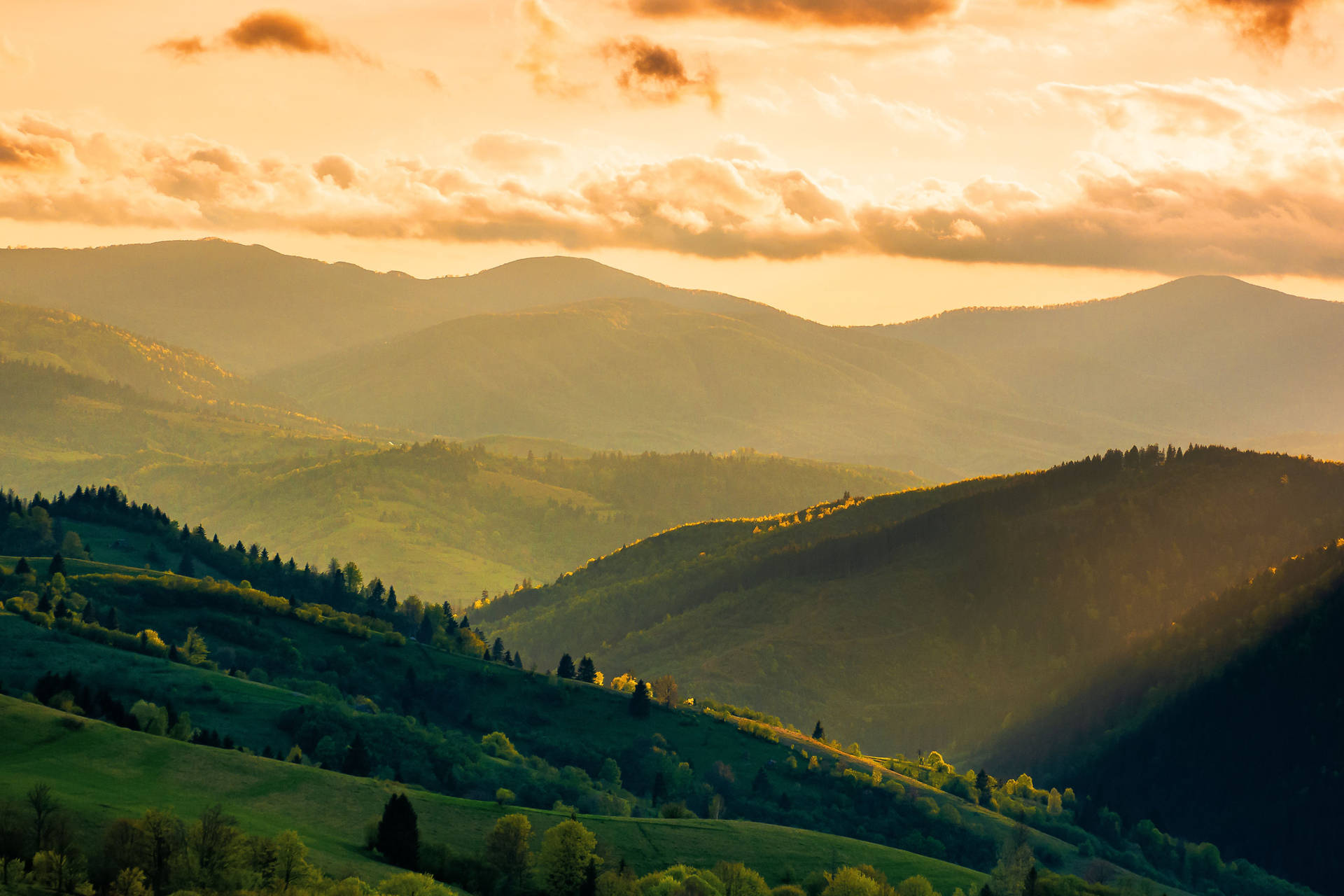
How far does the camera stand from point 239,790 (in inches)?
6934

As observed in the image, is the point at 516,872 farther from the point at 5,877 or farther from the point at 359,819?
the point at 5,877

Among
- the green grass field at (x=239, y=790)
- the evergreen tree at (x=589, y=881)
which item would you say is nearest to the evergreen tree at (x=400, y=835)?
Answer: the green grass field at (x=239, y=790)

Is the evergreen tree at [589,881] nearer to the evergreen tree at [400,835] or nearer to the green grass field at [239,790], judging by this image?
the green grass field at [239,790]

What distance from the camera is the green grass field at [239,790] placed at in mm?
159500

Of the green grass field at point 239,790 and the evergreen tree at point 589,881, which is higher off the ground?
the green grass field at point 239,790

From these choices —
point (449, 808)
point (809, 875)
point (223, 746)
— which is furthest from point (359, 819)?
point (809, 875)

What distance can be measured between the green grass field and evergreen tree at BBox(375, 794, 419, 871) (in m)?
2.62

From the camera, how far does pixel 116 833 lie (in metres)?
138

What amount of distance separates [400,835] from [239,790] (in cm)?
2211

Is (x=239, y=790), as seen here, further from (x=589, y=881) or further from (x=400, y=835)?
→ (x=589, y=881)

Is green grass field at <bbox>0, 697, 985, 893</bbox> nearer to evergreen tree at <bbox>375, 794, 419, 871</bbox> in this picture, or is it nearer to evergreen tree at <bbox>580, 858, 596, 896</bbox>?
evergreen tree at <bbox>375, 794, 419, 871</bbox>

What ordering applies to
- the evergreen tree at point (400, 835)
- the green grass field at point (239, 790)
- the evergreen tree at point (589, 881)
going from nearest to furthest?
the green grass field at point (239, 790), the evergreen tree at point (400, 835), the evergreen tree at point (589, 881)

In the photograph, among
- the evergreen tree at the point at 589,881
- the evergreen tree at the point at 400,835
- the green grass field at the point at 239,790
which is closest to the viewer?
the green grass field at the point at 239,790

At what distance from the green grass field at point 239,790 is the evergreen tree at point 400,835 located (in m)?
2.62
